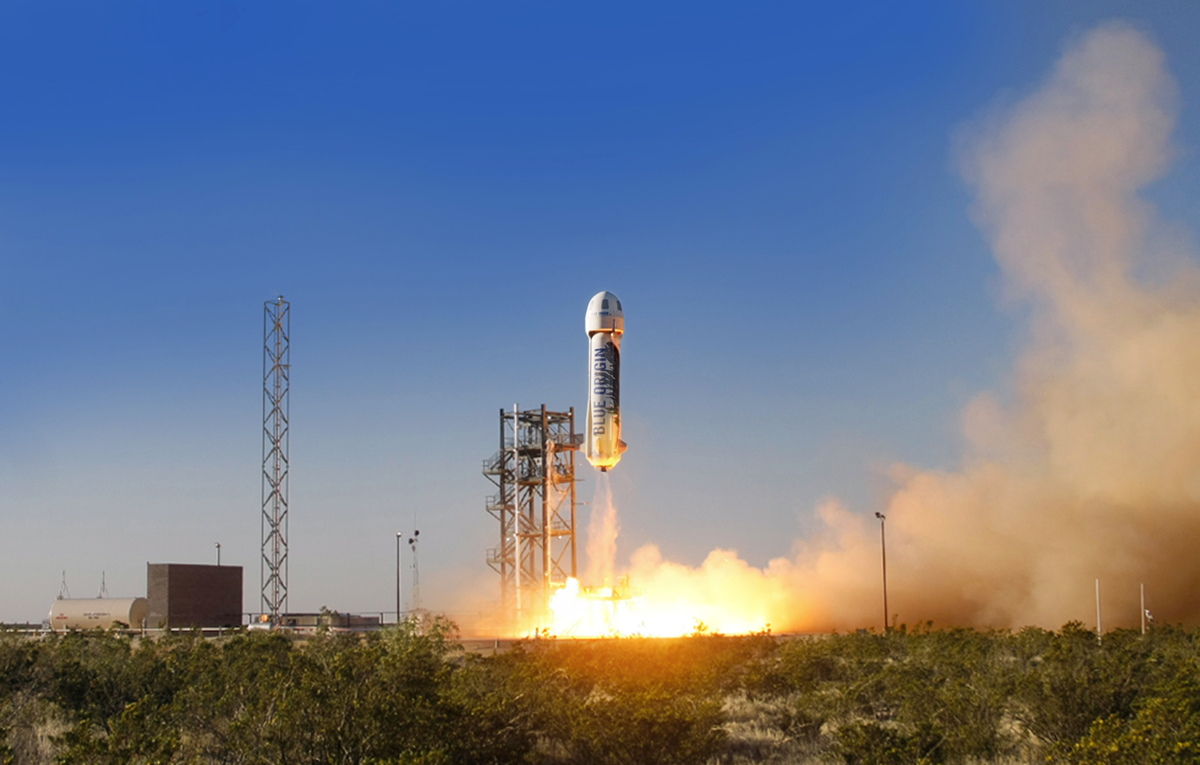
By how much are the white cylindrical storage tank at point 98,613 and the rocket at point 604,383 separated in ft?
99.5

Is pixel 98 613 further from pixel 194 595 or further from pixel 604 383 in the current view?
pixel 604 383

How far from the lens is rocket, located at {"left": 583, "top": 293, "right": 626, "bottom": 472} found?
50750mm

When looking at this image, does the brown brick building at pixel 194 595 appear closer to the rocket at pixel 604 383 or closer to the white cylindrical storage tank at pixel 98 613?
the white cylindrical storage tank at pixel 98 613

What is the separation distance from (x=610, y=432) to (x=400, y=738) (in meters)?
34.6

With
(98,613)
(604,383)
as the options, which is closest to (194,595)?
(98,613)

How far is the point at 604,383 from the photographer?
2004 inches

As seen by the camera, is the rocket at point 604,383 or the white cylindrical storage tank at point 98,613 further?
the white cylindrical storage tank at point 98,613

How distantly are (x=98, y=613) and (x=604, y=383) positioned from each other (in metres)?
35.1

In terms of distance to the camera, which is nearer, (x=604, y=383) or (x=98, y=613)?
(x=604, y=383)

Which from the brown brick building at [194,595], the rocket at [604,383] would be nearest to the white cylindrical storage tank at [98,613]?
the brown brick building at [194,595]

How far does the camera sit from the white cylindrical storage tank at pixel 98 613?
63781mm

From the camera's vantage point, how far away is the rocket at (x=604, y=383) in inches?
1998

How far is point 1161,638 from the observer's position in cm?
3534

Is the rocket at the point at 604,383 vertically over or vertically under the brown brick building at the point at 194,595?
over
